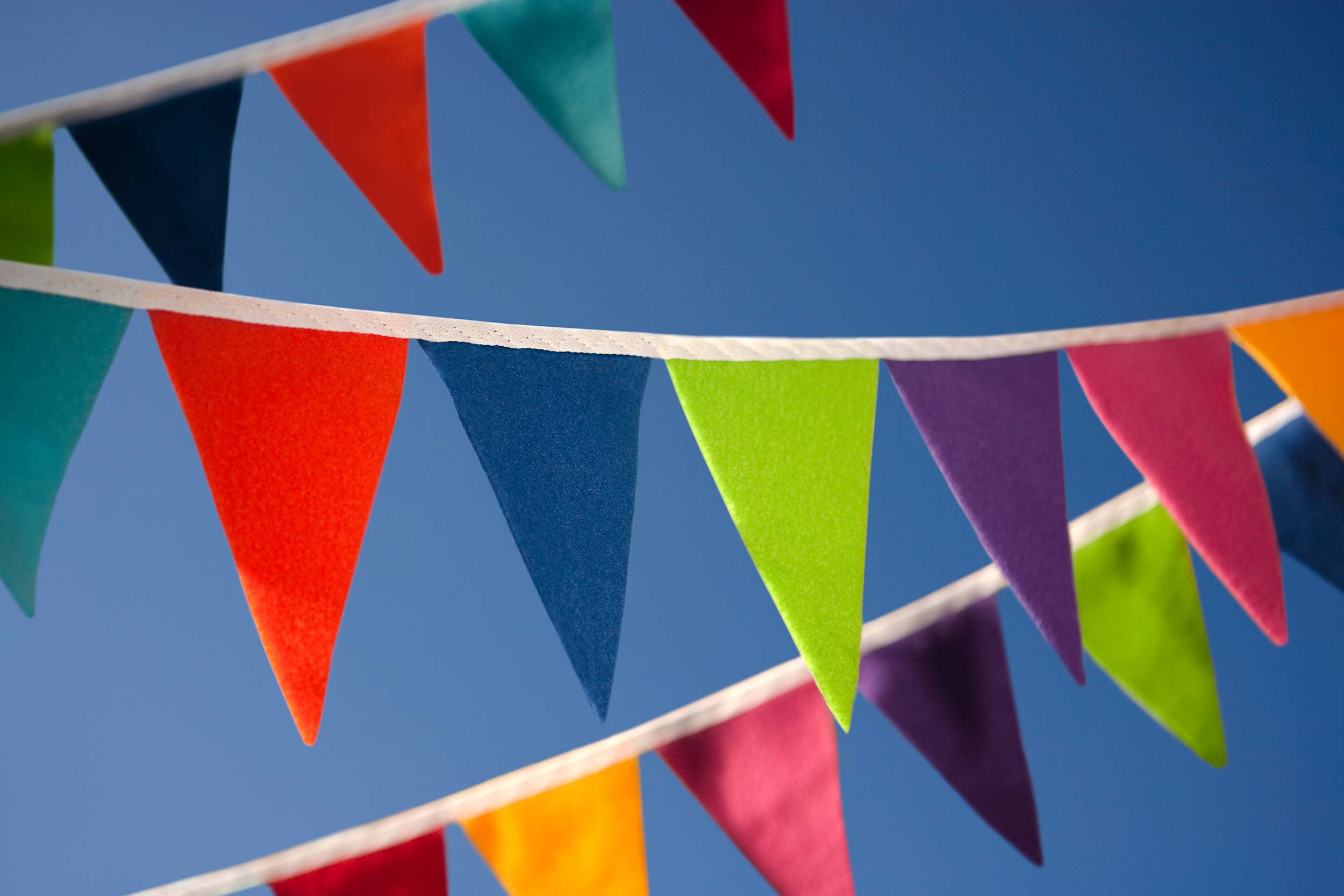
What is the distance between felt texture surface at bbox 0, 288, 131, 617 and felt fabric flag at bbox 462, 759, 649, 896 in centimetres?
38

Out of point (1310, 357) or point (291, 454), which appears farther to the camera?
point (1310, 357)

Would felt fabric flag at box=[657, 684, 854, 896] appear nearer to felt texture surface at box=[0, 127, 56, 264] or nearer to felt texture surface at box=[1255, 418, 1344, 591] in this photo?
felt texture surface at box=[1255, 418, 1344, 591]

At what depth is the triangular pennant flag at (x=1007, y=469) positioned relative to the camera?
69 centimetres

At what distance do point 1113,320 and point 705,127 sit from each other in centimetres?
50

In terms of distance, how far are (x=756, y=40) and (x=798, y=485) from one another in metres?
0.32

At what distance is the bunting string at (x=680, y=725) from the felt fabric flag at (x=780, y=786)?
11 mm

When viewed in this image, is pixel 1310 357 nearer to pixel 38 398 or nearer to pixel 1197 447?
pixel 1197 447

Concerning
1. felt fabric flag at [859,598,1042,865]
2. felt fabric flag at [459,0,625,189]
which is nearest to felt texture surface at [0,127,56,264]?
felt fabric flag at [459,0,625,189]

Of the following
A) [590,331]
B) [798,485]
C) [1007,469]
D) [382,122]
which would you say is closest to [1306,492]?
[1007,469]

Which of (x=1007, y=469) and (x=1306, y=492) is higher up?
(x=1007, y=469)

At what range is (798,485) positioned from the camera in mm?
659

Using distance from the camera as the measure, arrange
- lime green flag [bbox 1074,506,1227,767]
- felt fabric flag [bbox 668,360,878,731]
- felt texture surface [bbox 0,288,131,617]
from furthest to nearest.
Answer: lime green flag [bbox 1074,506,1227,767], felt fabric flag [bbox 668,360,878,731], felt texture surface [bbox 0,288,131,617]

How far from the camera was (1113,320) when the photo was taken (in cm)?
131

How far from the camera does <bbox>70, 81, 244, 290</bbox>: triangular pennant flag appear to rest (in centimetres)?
65
